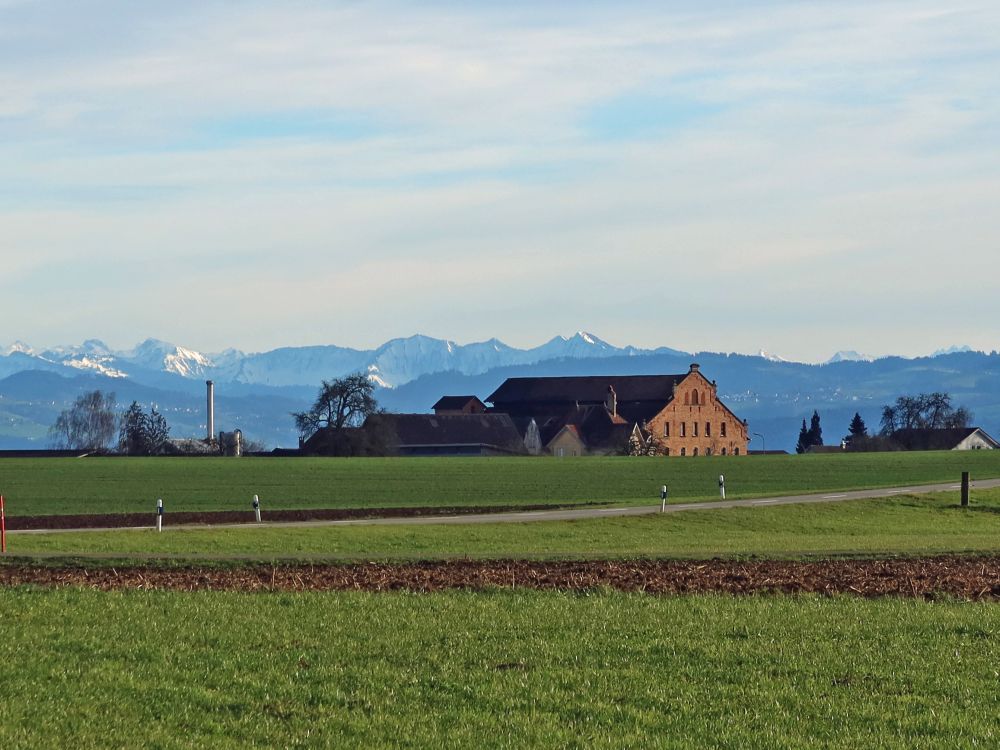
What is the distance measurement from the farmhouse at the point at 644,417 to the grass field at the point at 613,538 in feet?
390

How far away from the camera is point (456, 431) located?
171625 millimetres

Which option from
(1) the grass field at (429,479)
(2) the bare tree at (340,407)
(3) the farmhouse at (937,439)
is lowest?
(1) the grass field at (429,479)

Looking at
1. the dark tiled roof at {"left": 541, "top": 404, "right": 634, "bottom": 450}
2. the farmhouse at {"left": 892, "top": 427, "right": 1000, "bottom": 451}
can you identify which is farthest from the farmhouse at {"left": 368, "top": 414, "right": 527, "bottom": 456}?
the farmhouse at {"left": 892, "top": 427, "right": 1000, "bottom": 451}

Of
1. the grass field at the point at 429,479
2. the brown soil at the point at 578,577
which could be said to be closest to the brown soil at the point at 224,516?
the grass field at the point at 429,479

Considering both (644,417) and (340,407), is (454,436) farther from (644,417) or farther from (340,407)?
(644,417)

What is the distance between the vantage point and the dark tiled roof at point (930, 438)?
177250 millimetres

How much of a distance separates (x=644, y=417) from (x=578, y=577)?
158929 mm

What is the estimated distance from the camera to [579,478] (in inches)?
3250

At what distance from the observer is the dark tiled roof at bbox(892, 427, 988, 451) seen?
582 ft

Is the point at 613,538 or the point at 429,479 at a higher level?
the point at 429,479

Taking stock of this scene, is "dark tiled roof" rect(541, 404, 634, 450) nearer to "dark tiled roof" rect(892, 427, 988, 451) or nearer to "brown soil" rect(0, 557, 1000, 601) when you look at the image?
"dark tiled roof" rect(892, 427, 988, 451)

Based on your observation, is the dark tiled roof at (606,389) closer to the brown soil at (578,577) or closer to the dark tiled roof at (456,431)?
the dark tiled roof at (456,431)

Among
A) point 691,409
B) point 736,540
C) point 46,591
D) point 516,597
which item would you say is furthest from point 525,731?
point 691,409

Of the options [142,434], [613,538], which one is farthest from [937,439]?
[613,538]
